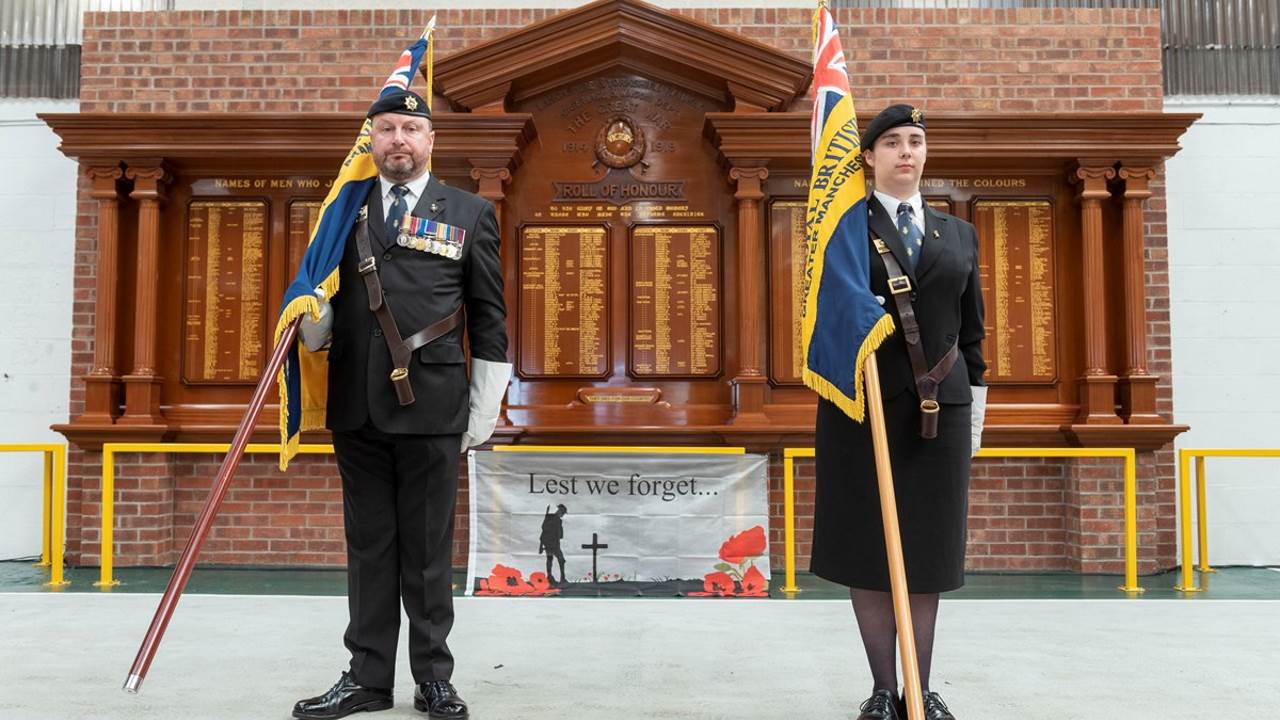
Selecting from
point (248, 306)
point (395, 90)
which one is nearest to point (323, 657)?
point (395, 90)

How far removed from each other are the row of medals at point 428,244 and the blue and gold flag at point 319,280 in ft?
0.63

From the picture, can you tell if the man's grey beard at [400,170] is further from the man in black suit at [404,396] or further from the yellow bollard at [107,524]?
the yellow bollard at [107,524]

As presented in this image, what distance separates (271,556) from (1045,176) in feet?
19.0

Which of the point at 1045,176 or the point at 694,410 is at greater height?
the point at 1045,176

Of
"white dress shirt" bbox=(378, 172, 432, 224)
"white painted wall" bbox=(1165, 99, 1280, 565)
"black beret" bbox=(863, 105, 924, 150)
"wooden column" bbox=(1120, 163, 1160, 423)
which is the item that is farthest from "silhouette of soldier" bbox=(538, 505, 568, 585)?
"white painted wall" bbox=(1165, 99, 1280, 565)

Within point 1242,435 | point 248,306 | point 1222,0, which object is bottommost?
point 1242,435

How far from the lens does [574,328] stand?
6.34 m

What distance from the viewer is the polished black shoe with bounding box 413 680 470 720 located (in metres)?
2.72

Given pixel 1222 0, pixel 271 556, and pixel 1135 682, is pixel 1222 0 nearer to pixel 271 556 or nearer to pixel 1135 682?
pixel 1135 682

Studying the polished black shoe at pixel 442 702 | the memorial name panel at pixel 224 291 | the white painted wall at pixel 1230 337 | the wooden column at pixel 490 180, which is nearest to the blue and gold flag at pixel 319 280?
the polished black shoe at pixel 442 702

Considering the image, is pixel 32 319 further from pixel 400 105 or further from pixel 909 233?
pixel 909 233

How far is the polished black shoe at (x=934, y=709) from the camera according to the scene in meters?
2.60

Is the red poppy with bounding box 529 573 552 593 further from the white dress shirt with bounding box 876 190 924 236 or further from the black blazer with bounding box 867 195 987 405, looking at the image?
the white dress shirt with bounding box 876 190 924 236

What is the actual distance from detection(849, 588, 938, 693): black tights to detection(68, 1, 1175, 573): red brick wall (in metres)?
3.84
